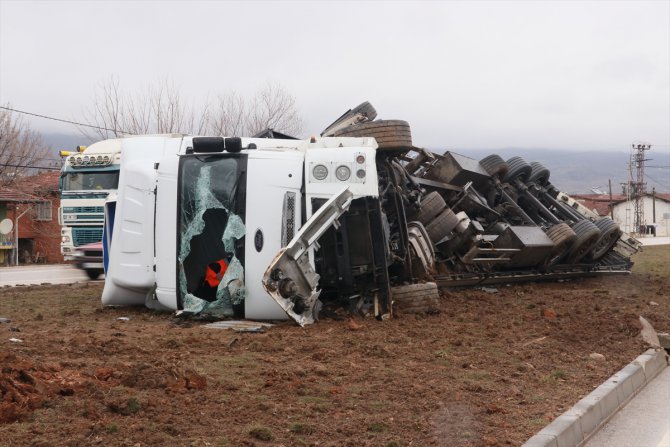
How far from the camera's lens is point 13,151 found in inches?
2184

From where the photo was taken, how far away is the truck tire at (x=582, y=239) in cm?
1480

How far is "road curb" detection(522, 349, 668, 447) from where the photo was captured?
16.4ft

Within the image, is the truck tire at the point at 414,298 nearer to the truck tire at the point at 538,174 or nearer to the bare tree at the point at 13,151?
the truck tire at the point at 538,174

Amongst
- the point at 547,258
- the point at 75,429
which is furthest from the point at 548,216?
the point at 75,429

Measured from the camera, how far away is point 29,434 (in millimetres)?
4430

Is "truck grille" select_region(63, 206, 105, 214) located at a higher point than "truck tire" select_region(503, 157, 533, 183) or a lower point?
lower

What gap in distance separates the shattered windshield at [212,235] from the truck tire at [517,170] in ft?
24.4

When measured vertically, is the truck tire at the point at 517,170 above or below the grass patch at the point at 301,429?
above

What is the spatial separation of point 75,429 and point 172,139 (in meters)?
6.63

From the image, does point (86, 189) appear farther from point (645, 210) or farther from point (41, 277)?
point (645, 210)

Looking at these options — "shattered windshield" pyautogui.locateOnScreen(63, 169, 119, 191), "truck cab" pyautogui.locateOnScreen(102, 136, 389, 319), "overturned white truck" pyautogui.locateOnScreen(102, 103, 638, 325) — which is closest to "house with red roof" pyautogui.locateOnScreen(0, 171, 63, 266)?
"shattered windshield" pyautogui.locateOnScreen(63, 169, 119, 191)

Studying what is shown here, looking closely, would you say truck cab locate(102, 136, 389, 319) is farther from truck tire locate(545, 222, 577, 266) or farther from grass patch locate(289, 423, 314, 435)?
truck tire locate(545, 222, 577, 266)

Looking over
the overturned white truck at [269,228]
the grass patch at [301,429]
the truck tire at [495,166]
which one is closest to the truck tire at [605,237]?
the truck tire at [495,166]

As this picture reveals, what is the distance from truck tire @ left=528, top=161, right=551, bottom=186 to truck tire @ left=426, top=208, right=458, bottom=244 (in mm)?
4297
